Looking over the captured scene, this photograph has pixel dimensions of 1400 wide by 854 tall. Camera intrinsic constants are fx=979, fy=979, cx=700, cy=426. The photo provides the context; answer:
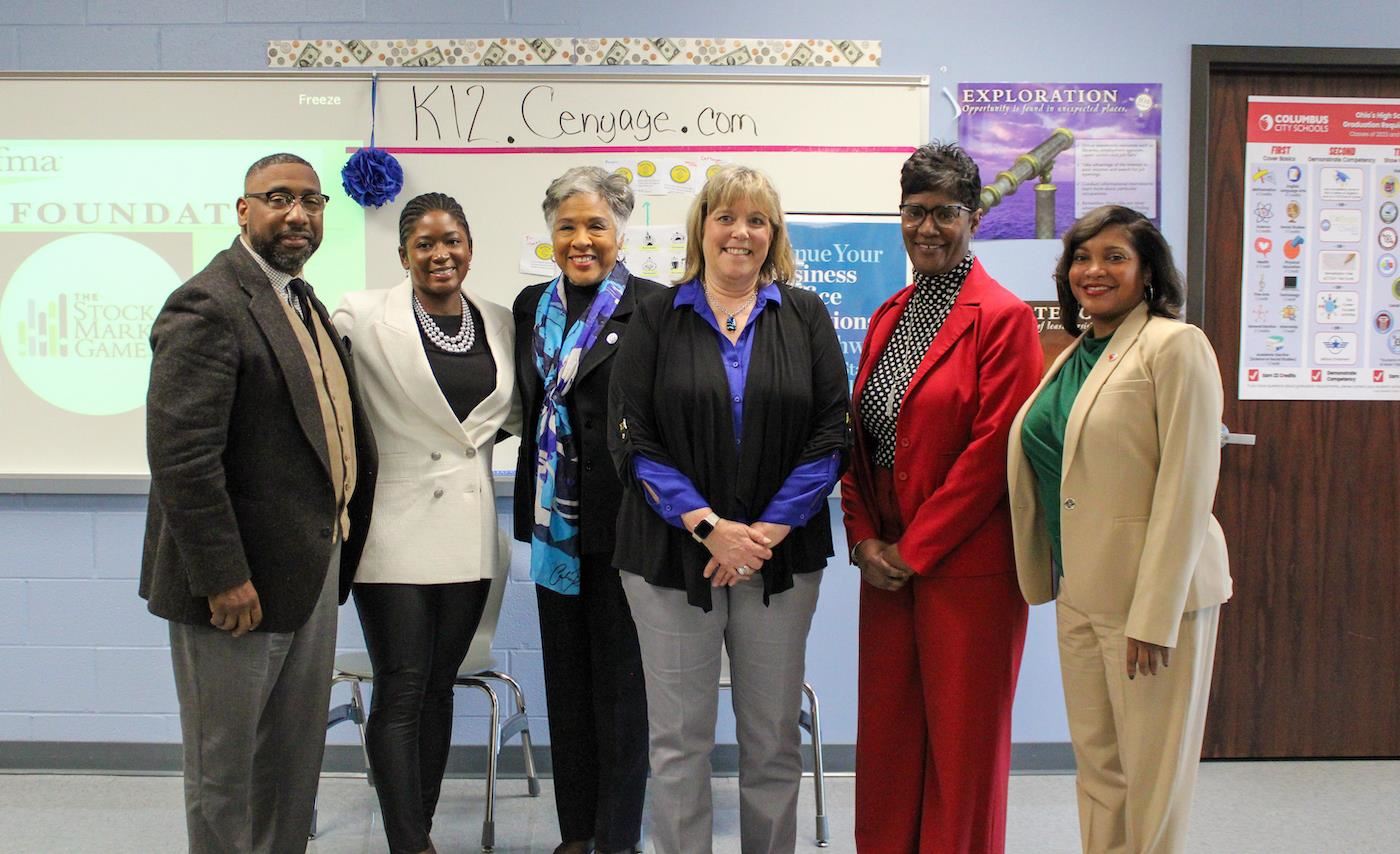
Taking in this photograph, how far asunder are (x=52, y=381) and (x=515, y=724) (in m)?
1.75

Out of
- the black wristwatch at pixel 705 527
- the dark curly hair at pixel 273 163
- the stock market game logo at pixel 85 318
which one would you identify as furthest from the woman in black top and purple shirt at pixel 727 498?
the stock market game logo at pixel 85 318

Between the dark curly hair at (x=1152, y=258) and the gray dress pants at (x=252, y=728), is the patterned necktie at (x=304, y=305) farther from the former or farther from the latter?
the dark curly hair at (x=1152, y=258)


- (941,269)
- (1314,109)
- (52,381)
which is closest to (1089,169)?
(1314,109)

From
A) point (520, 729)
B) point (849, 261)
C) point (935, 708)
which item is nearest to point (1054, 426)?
point (935, 708)

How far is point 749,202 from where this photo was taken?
1851 mm

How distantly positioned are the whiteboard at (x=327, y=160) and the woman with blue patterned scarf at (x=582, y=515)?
2.30 ft

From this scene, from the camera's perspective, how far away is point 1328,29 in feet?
9.62

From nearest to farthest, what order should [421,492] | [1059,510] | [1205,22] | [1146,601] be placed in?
[1146,601]
[1059,510]
[421,492]
[1205,22]

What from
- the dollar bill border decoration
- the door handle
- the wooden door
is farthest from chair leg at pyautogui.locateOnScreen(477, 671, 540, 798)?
the door handle

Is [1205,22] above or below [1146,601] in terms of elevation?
above

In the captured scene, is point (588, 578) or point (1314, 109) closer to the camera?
point (588, 578)

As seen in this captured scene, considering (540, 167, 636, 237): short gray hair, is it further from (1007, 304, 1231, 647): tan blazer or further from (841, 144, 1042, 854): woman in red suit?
(1007, 304, 1231, 647): tan blazer

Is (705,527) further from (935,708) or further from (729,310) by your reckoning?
(935,708)

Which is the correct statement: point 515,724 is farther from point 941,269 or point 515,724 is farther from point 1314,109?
point 1314,109
